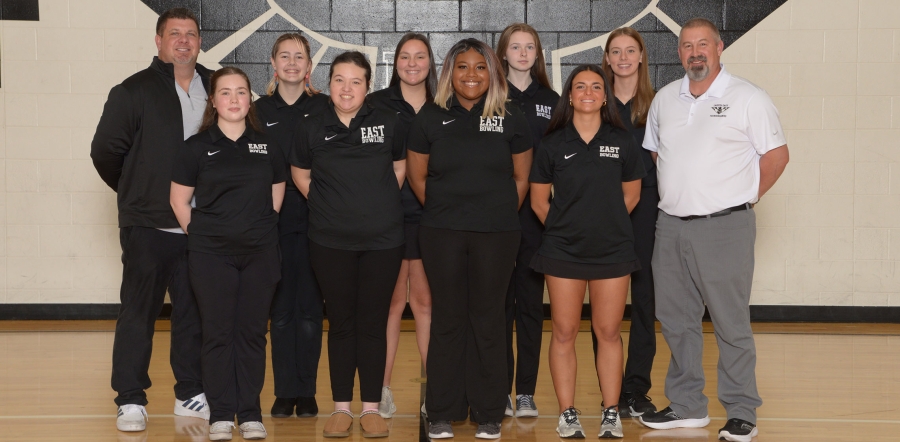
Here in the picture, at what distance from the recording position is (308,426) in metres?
3.43

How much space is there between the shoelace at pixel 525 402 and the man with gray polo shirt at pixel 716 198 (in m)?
0.47

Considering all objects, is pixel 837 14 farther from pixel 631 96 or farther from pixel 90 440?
pixel 90 440

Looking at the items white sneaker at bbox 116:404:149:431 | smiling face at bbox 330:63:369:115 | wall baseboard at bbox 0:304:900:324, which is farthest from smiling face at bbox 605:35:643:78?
wall baseboard at bbox 0:304:900:324

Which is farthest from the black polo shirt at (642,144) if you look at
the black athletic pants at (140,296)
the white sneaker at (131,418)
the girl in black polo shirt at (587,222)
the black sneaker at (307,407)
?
the white sneaker at (131,418)

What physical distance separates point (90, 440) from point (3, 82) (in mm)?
3380

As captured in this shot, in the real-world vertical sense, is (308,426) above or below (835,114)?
below

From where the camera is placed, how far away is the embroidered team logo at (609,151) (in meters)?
3.21

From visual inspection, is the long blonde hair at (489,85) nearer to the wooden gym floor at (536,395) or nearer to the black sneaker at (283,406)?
the wooden gym floor at (536,395)

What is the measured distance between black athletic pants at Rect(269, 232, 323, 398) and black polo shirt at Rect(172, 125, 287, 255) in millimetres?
344

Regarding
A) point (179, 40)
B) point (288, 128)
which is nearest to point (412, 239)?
point (288, 128)

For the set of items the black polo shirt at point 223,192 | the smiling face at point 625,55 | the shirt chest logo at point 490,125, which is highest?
the smiling face at point 625,55

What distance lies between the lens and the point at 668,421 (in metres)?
3.42

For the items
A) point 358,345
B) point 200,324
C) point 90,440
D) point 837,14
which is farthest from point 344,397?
point 837,14

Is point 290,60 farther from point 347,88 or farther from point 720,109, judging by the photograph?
point 720,109
